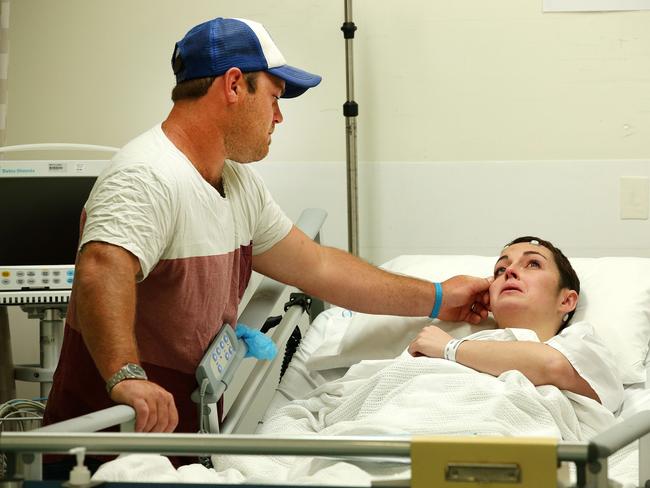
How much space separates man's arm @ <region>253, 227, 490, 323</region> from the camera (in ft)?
8.25

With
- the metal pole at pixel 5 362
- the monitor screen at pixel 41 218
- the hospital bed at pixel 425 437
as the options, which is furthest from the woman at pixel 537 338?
the metal pole at pixel 5 362

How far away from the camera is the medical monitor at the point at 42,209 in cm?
299

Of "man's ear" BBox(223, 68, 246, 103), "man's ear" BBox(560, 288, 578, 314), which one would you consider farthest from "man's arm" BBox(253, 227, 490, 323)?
"man's ear" BBox(223, 68, 246, 103)

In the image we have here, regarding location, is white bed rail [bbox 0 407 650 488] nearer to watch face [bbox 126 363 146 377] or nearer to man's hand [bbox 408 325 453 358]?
watch face [bbox 126 363 146 377]

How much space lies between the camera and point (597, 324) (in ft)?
8.18

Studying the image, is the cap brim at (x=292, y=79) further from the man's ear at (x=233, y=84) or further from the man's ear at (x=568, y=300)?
the man's ear at (x=568, y=300)

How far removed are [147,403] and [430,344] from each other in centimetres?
80

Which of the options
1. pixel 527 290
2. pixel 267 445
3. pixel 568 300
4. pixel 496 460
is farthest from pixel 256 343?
pixel 496 460

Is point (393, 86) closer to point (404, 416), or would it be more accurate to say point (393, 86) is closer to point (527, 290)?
point (527, 290)

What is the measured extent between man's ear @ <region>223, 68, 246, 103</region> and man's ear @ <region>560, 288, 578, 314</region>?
1.00m

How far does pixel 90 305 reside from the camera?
72.1 inches

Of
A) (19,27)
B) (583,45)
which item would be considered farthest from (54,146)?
(583,45)

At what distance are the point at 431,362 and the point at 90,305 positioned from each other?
0.76m

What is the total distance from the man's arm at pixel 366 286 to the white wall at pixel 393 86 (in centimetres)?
74
